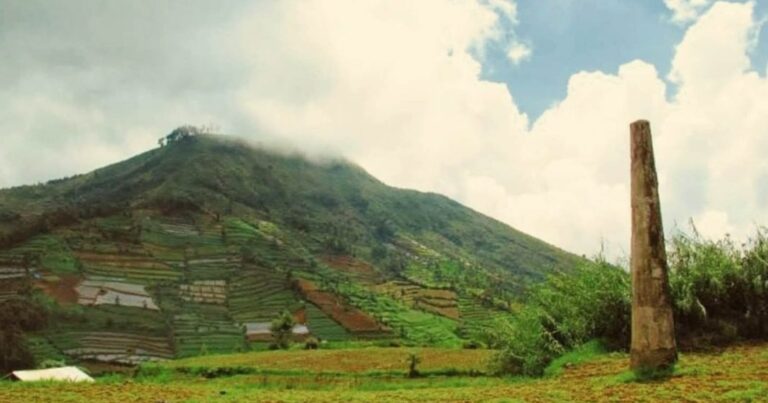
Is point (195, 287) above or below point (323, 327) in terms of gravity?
above

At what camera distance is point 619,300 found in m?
19.7

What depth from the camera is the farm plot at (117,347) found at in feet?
283

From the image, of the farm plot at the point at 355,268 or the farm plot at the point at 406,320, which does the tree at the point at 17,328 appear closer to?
the farm plot at the point at 406,320

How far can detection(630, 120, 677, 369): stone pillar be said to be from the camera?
14.9 metres

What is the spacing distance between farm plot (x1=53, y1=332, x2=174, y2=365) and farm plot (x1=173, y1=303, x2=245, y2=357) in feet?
→ 9.75

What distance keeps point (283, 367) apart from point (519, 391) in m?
30.4

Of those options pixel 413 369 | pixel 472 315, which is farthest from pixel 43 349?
pixel 472 315

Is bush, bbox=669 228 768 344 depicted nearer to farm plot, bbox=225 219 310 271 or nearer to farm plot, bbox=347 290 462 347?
farm plot, bbox=347 290 462 347

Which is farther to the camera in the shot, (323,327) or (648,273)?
(323,327)

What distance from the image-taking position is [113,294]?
107m

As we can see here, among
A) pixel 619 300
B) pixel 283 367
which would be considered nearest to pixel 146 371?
pixel 283 367

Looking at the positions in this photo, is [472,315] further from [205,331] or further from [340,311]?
Answer: [205,331]

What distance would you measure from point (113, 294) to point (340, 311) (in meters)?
38.3

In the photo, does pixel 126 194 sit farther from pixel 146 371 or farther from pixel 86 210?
pixel 146 371
